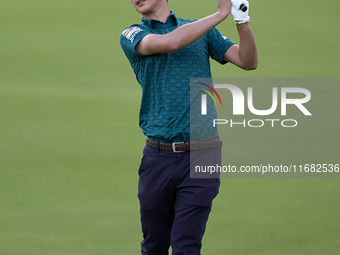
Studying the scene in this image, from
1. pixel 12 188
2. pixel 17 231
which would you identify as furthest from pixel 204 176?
pixel 12 188

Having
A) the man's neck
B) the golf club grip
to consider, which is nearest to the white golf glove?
the golf club grip

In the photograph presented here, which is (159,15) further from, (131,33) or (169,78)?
(169,78)

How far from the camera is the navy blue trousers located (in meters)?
2.25

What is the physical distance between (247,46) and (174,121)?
376 mm

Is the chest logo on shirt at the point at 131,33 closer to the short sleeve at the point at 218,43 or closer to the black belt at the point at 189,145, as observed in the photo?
the short sleeve at the point at 218,43

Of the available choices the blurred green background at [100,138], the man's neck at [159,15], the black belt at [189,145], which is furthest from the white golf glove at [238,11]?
the blurred green background at [100,138]

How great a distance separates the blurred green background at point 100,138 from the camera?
3.47 metres

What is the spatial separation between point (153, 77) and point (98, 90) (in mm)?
2934

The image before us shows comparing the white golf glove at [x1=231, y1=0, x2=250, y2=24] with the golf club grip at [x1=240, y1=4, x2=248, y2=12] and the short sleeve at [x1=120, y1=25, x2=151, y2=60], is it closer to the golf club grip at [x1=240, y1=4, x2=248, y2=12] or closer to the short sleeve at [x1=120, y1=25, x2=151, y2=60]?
the golf club grip at [x1=240, y1=4, x2=248, y2=12]

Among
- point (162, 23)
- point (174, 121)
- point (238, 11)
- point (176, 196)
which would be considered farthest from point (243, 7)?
point (176, 196)

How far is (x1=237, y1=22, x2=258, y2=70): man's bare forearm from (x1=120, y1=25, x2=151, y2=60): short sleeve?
343 mm

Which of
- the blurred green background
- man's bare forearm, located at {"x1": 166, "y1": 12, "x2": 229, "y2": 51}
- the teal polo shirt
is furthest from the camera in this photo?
the blurred green background

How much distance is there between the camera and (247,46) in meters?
2.24

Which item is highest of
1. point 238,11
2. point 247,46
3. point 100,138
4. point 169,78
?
point 238,11
